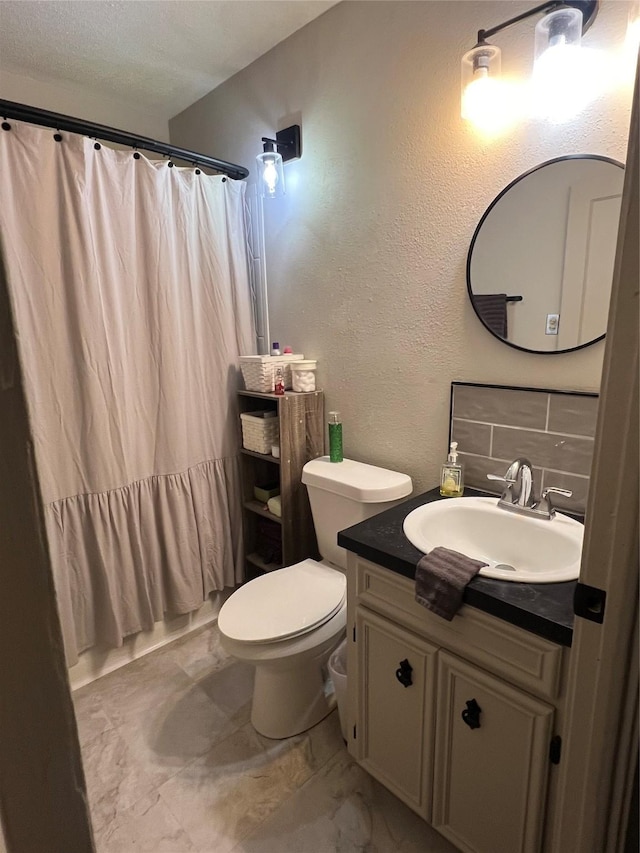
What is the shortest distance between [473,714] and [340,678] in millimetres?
563

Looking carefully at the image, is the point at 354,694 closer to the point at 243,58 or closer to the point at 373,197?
the point at 373,197

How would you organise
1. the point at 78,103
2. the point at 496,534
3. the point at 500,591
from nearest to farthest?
the point at 500,591 → the point at 496,534 → the point at 78,103

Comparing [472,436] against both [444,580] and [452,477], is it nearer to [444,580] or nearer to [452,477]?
[452,477]

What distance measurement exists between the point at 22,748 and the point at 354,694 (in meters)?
1.17

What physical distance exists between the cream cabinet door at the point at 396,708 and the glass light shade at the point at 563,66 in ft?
4.62

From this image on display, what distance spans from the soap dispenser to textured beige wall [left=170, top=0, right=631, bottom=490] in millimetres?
119

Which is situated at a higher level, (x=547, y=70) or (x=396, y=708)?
(x=547, y=70)

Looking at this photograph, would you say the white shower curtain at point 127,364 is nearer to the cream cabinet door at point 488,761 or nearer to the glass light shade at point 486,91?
the glass light shade at point 486,91

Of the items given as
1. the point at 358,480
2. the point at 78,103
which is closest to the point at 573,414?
the point at 358,480

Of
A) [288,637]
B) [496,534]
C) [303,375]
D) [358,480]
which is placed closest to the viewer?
[496,534]

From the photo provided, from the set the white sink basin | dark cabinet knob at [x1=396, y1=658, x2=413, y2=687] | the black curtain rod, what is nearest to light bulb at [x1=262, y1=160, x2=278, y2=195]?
the black curtain rod

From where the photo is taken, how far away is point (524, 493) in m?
1.31

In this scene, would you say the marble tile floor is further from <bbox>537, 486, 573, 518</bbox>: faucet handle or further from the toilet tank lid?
<bbox>537, 486, 573, 518</bbox>: faucet handle

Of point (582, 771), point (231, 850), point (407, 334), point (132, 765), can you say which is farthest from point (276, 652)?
point (407, 334)
